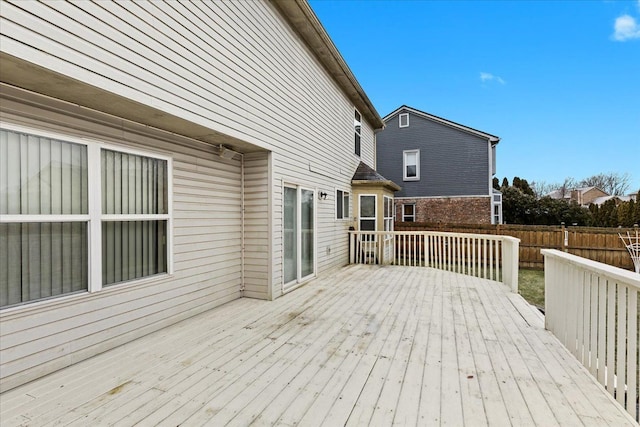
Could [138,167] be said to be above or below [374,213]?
above

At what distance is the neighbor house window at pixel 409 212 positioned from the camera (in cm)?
1659

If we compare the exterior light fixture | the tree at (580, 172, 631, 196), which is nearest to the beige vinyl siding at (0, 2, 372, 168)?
the exterior light fixture

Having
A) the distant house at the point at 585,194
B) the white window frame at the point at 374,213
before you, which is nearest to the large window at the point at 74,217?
the white window frame at the point at 374,213

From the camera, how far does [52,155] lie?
2697 millimetres

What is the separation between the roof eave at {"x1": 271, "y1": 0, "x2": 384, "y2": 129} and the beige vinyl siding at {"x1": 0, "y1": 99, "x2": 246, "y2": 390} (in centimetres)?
293

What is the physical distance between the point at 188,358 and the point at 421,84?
24536 mm

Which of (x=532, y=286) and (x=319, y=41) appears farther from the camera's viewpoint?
(x=532, y=286)

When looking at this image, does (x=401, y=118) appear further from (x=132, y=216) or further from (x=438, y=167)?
(x=132, y=216)

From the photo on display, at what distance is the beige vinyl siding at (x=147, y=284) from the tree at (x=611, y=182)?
169 ft

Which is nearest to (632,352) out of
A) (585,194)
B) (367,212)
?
(367,212)

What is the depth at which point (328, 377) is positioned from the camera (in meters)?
2.59

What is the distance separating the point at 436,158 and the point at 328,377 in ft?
50.6

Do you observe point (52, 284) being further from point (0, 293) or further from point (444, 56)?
point (444, 56)

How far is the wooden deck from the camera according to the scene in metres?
2.06
